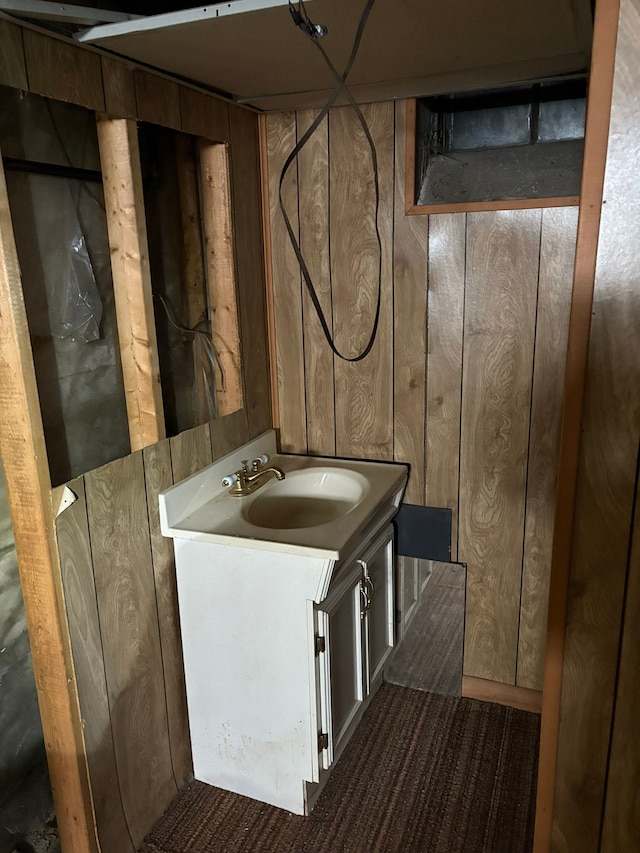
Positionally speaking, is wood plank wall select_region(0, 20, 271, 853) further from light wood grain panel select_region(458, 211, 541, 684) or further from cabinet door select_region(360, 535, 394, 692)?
light wood grain panel select_region(458, 211, 541, 684)

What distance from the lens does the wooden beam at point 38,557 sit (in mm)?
1358

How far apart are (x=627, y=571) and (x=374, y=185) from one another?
1659 millimetres

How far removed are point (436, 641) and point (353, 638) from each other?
55cm

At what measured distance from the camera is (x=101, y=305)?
172cm

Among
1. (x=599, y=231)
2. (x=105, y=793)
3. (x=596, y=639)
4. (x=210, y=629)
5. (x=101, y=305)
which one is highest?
(x=599, y=231)

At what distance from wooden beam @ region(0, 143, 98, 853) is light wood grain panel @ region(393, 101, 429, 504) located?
1.24 m

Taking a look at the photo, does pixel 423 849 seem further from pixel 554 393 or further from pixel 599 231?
pixel 599 231

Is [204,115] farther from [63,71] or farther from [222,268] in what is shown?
[63,71]

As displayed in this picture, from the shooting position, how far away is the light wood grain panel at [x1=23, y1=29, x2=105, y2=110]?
4.47 feet

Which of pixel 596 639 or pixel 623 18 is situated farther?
pixel 596 639

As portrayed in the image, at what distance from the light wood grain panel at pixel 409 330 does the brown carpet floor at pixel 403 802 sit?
82cm

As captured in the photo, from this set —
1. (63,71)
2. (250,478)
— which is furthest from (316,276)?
(63,71)

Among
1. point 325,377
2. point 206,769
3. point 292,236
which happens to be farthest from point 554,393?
point 206,769

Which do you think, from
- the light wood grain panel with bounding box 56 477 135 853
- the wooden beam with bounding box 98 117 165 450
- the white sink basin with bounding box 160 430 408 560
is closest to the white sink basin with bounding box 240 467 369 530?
the white sink basin with bounding box 160 430 408 560
